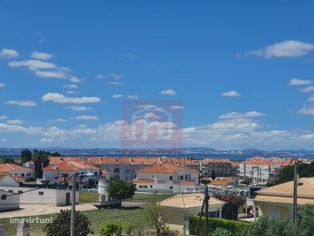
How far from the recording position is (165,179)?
8369cm

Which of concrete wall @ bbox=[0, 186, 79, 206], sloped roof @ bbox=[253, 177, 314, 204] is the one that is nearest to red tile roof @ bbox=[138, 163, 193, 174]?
concrete wall @ bbox=[0, 186, 79, 206]

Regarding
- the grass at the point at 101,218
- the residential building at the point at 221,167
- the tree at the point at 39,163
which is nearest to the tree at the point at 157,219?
the grass at the point at 101,218

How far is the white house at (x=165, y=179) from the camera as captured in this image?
244ft

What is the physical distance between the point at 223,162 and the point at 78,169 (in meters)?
72.0

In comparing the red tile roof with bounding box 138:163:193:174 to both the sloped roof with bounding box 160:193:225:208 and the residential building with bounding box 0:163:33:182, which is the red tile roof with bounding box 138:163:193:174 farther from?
the sloped roof with bounding box 160:193:225:208

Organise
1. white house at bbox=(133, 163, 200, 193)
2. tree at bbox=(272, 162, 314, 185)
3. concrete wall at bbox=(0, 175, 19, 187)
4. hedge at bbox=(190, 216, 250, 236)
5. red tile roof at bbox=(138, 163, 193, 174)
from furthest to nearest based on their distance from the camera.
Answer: red tile roof at bbox=(138, 163, 193, 174), white house at bbox=(133, 163, 200, 193), concrete wall at bbox=(0, 175, 19, 187), tree at bbox=(272, 162, 314, 185), hedge at bbox=(190, 216, 250, 236)

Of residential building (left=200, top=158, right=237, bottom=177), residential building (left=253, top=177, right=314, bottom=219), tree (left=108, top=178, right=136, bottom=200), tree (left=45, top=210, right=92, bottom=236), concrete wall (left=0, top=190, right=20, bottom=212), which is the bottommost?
residential building (left=200, top=158, right=237, bottom=177)

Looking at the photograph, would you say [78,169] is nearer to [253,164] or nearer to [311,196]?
[311,196]

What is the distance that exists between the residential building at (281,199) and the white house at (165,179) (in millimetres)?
45316

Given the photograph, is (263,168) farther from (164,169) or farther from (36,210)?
(36,210)

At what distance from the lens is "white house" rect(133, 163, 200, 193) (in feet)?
244

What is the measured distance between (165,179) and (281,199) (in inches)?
2338

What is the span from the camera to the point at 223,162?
143 meters

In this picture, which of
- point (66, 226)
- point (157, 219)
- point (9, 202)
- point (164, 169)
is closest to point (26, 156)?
point (164, 169)
